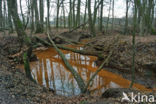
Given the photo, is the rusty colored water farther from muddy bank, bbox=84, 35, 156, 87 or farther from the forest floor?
the forest floor

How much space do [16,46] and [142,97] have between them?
33.5 feet

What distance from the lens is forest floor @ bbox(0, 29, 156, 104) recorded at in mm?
4170

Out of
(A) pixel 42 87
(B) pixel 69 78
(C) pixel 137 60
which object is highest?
(C) pixel 137 60

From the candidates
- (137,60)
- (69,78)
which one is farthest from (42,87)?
(137,60)

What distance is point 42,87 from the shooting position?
5.73m

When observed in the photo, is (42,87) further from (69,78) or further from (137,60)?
(137,60)

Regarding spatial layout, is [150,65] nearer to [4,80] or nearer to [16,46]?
[4,80]

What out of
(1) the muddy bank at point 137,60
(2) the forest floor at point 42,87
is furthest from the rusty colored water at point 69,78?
(2) the forest floor at point 42,87

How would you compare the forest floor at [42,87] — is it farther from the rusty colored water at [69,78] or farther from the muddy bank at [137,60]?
the rusty colored water at [69,78]

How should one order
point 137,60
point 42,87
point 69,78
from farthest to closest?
point 137,60 → point 69,78 → point 42,87

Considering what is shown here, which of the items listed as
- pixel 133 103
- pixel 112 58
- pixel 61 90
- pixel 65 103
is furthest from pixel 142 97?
pixel 112 58

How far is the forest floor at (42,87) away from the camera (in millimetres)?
4170

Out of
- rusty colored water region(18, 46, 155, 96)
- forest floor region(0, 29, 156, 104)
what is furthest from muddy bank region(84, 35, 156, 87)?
rusty colored water region(18, 46, 155, 96)

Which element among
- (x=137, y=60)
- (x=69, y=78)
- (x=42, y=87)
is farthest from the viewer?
(x=137, y=60)
